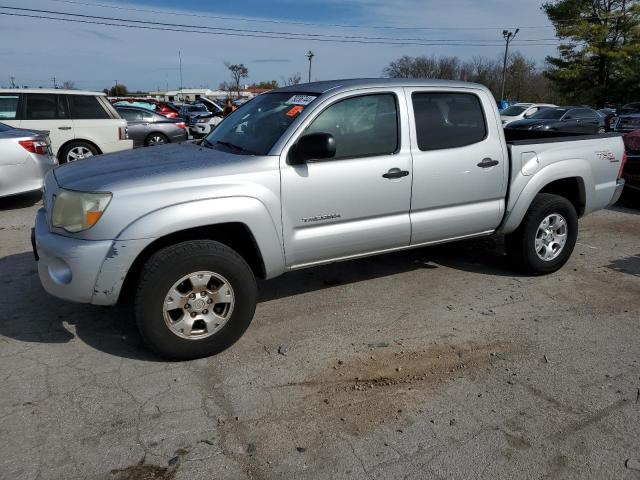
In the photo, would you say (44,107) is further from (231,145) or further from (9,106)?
(231,145)

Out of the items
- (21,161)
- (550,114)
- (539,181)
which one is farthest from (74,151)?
(550,114)

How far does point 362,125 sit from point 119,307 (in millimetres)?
2439

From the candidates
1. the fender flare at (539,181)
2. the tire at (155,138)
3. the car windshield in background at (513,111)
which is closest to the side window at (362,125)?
the fender flare at (539,181)

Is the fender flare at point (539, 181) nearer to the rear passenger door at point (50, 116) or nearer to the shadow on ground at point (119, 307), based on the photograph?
the shadow on ground at point (119, 307)

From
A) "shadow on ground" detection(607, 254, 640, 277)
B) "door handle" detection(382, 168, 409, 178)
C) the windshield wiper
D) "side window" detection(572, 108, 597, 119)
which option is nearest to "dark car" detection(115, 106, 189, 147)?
the windshield wiper

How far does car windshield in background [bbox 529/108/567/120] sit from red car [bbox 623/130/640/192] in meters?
11.0

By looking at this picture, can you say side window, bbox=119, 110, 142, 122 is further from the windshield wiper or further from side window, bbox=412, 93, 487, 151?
side window, bbox=412, 93, 487, 151

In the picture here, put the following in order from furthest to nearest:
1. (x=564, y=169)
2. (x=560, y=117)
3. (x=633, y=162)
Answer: (x=560, y=117)
(x=633, y=162)
(x=564, y=169)

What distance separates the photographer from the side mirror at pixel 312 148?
143 inches

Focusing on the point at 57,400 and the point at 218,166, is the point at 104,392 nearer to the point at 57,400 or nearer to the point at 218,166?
the point at 57,400

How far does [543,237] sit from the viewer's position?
5.13m

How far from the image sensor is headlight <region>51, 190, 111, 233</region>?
3.25 m

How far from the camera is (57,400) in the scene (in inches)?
123

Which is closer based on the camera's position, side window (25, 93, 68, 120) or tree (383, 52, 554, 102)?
side window (25, 93, 68, 120)
